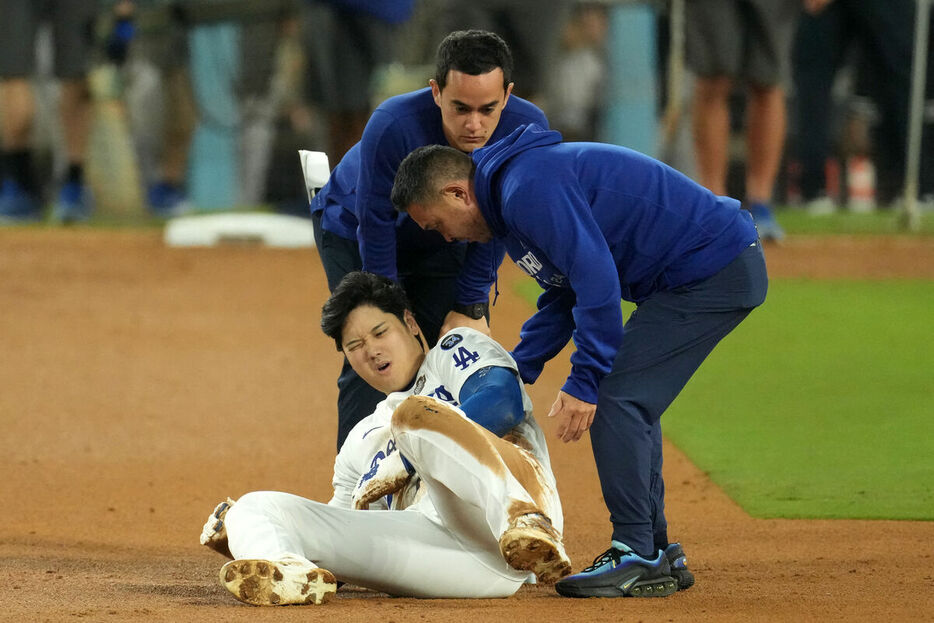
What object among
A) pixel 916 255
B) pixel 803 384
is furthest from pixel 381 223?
pixel 916 255

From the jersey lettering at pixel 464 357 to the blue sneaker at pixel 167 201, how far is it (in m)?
9.82

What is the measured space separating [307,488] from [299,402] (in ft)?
5.92

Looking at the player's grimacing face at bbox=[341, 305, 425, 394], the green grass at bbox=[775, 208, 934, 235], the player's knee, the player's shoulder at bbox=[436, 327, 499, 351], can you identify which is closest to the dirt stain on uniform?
the player's knee

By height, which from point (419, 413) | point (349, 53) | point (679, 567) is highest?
point (349, 53)

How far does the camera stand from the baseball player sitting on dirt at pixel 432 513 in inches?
167

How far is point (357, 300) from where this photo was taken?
197 inches

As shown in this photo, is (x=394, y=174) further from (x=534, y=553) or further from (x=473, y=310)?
(x=534, y=553)

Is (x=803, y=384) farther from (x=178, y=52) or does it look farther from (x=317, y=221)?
(x=178, y=52)

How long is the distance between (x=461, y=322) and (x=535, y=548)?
1.61 m

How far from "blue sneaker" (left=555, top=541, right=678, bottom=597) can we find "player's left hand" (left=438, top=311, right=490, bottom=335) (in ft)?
3.86

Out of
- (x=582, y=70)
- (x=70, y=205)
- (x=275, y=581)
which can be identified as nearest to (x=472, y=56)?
(x=275, y=581)

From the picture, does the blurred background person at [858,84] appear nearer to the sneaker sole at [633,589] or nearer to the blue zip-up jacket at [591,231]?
the blue zip-up jacket at [591,231]

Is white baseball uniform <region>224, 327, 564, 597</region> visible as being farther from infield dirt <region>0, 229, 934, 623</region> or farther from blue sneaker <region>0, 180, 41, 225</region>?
blue sneaker <region>0, 180, 41, 225</region>

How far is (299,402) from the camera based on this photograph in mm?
8062
